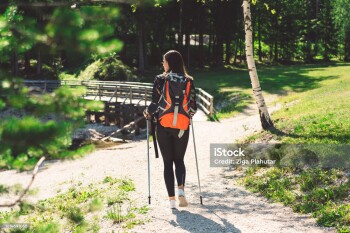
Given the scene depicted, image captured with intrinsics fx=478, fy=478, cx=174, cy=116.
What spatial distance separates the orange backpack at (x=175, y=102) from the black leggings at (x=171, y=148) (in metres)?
0.17

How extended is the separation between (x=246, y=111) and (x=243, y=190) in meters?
15.6

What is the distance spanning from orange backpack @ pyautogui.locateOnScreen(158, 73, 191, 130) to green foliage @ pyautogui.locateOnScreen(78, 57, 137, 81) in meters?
34.2

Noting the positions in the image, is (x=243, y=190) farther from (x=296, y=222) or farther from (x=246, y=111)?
(x=246, y=111)

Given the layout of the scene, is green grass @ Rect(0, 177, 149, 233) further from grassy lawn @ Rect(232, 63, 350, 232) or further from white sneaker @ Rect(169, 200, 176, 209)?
grassy lawn @ Rect(232, 63, 350, 232)

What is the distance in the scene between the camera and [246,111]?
2588 centimetres

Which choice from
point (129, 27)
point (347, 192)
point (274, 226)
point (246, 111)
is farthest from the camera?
point (129, 27)

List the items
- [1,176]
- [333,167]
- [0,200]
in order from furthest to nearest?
1. [1,176]
2. [0,200]
3. [333,167]

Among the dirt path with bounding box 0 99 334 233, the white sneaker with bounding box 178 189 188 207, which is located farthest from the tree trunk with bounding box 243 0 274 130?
the white sneaker with bounding box 178 189 188 207

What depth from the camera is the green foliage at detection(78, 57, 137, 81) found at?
41.3 metres

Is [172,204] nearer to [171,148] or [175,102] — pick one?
[171,148]

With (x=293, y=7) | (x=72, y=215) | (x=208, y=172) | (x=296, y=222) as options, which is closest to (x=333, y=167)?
(x=296, y=222)

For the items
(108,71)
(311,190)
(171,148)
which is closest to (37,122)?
(171,148)

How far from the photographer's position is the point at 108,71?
4138cm

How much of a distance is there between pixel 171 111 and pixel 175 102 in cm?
16
